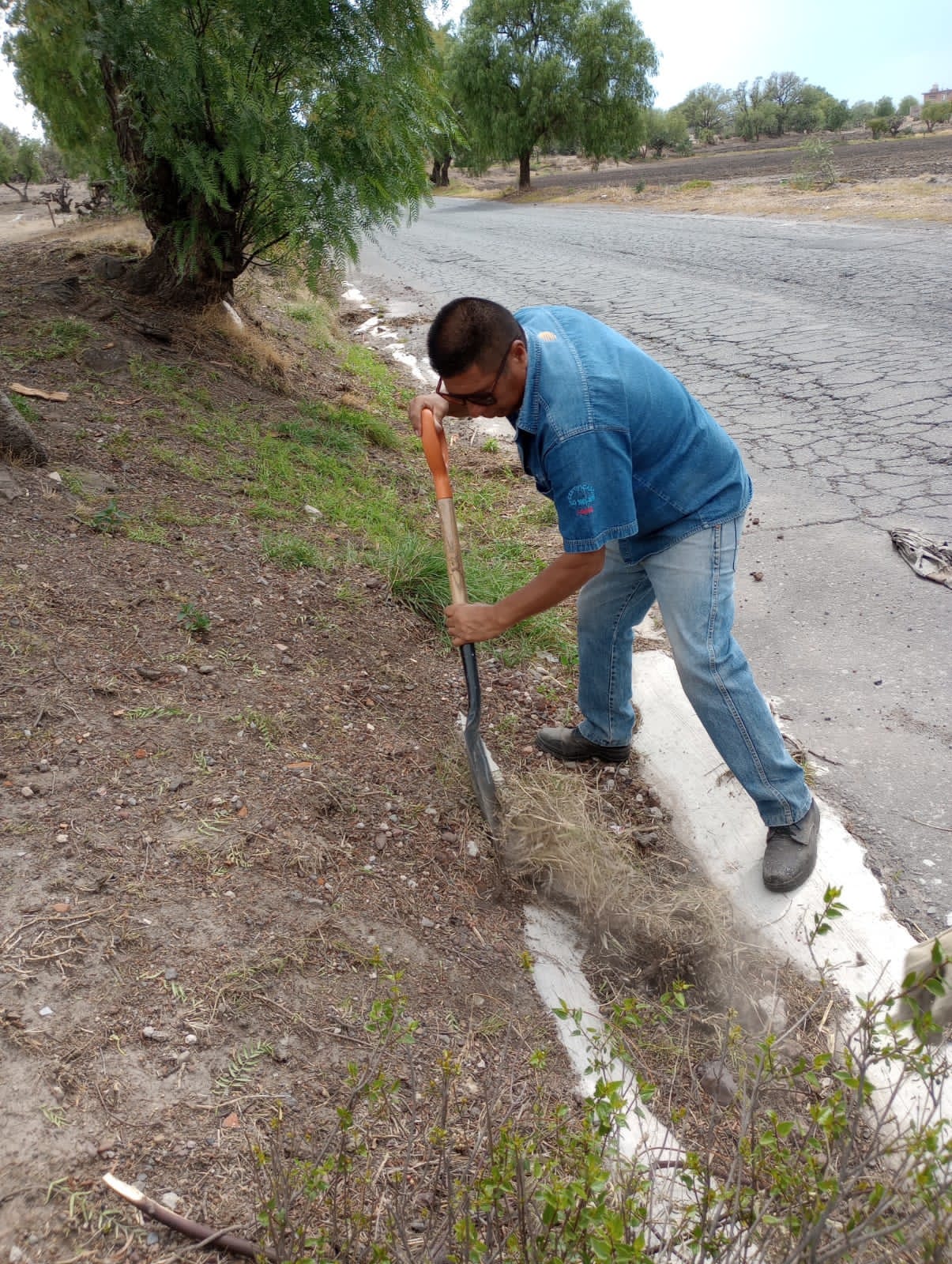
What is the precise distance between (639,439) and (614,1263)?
1831 millimetres

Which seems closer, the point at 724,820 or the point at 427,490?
the point at 724,820

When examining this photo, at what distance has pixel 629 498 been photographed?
2283mm

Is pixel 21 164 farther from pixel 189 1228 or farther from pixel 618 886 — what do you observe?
pixel 189 1228

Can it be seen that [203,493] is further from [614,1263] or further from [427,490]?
[614,1263]

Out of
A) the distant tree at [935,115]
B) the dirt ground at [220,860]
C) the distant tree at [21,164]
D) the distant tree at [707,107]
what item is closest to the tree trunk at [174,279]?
the dirt ground at [220,860]

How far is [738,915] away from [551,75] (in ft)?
116

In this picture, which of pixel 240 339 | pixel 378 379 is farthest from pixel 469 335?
pixel 378 379

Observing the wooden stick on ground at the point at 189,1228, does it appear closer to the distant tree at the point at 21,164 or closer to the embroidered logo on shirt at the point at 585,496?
the embroidered logo on shirt at the point at 585,496

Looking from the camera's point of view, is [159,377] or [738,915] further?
[159,377]

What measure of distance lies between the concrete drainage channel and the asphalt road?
10 centimetres

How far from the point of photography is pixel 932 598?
3.95m

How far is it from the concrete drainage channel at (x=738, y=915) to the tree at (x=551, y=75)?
33268mm

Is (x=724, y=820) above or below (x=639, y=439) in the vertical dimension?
below

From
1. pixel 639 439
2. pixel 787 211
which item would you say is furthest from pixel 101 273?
pixel 787 211
